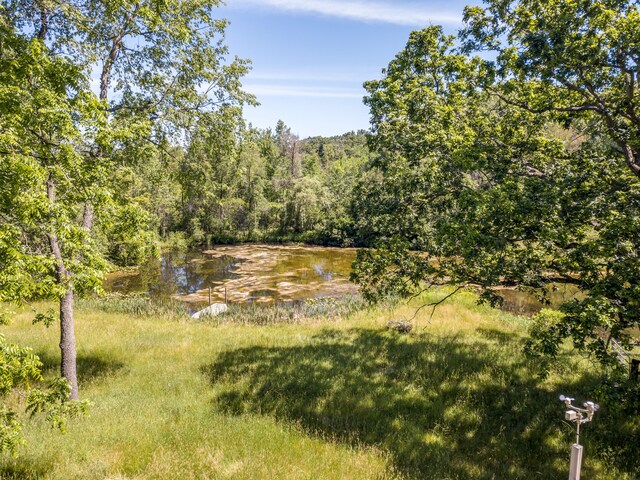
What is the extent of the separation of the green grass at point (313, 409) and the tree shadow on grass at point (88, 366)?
0.07m

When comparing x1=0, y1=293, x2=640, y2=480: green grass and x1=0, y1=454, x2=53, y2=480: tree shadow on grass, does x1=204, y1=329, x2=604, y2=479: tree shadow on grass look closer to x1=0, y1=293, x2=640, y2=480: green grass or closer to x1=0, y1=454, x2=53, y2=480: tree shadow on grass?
x1=0, y1=293, x2=640, y2=480: green grass

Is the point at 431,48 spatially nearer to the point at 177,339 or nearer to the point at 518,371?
the point at 518,371

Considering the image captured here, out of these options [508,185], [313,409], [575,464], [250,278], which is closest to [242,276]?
[250,278]

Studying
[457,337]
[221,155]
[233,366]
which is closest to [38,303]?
[233,366]

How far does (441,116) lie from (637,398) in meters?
8.16

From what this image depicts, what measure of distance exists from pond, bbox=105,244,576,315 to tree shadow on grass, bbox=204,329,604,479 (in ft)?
34.4

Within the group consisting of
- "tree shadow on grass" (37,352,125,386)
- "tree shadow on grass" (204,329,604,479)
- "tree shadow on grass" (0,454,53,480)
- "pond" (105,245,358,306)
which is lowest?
"pond" (105,245,358,306)

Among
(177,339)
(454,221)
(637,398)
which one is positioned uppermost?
(454,221)

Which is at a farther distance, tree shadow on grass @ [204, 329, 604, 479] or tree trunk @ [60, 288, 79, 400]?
tree trunk @ [60, 288, 79, 400]

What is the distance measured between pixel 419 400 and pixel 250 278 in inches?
1061

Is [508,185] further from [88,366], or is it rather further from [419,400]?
[88,366]

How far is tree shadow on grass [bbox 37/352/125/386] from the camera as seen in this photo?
12320 mm

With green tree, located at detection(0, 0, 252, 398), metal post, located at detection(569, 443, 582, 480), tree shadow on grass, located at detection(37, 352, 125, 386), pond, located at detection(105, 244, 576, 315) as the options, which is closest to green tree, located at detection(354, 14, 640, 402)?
metal post, located at detection(569, 443, 582, 480)

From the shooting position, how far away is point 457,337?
16.8 meters
